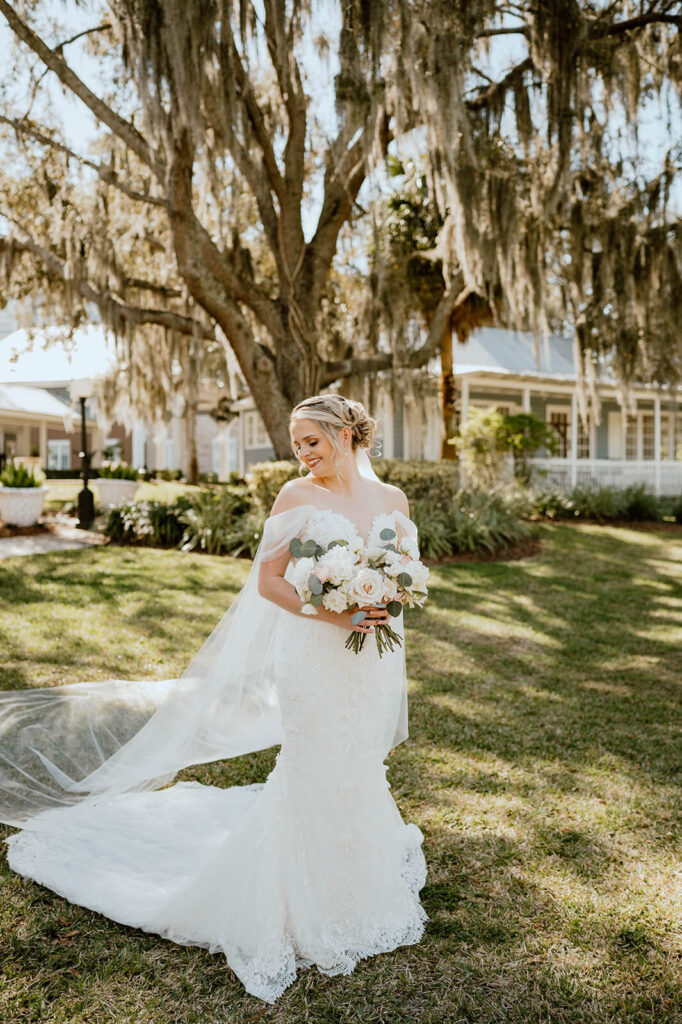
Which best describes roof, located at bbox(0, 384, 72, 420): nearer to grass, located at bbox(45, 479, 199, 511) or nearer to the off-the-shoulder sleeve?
grass, located at bbox(45, 479, 199, 511)

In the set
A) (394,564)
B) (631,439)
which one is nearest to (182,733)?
(394,564)

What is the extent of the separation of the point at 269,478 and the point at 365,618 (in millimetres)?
8500

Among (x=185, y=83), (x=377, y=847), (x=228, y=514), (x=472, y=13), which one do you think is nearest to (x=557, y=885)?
(x=377, y=847)

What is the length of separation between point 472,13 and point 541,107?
176 cm

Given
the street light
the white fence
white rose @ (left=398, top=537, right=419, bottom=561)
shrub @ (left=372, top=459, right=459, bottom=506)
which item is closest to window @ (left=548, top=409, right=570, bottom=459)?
the white fence

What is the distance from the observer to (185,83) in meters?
7.92

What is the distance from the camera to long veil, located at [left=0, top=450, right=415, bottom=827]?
3330mm

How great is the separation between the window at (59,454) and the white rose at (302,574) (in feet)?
110

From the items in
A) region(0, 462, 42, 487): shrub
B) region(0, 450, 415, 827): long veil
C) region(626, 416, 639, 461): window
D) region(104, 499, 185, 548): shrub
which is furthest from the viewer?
region(626, 416, 639, 461): window

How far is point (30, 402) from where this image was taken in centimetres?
2102

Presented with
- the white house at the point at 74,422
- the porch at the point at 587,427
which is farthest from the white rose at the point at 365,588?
the porch at the point at 587,427

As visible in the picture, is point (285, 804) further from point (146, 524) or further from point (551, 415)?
point (551, 415)

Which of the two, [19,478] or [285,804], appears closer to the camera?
[285,804]

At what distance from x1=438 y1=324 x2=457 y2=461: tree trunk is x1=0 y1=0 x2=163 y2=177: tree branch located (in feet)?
21.8
